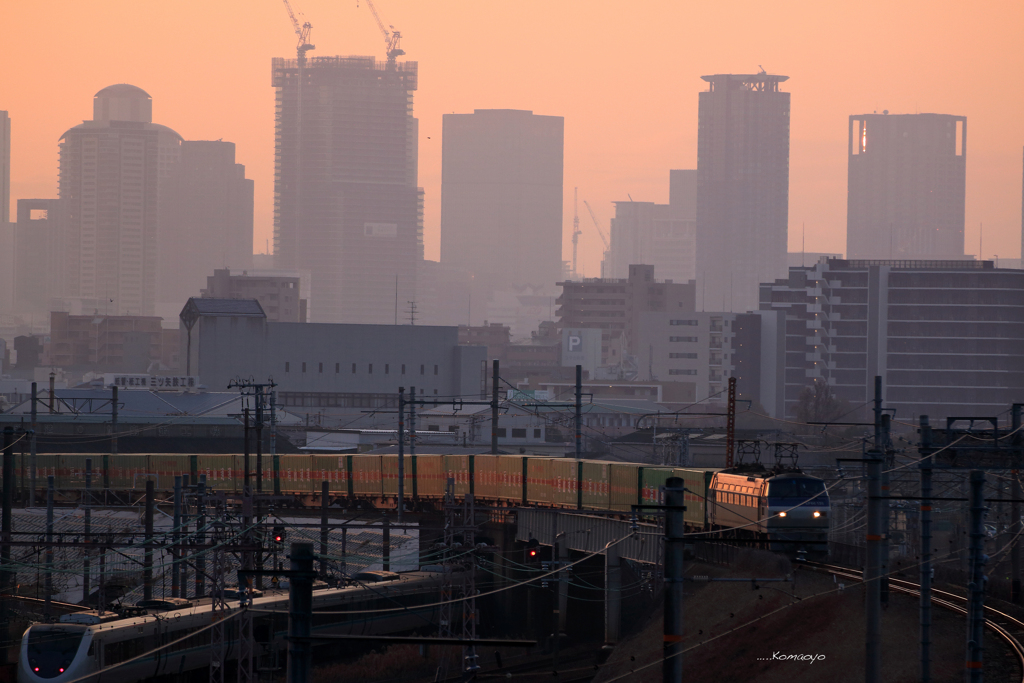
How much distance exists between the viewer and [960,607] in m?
36.1

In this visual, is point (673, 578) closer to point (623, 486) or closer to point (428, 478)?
point (623, 486)

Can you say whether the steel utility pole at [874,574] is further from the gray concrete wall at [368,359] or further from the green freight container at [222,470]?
the gray concrete wall at [368,359]

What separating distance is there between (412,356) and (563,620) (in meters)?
116

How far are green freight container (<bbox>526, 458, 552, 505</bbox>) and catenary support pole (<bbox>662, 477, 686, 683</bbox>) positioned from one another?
36478 millimetres

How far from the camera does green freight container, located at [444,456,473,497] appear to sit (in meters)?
59.7

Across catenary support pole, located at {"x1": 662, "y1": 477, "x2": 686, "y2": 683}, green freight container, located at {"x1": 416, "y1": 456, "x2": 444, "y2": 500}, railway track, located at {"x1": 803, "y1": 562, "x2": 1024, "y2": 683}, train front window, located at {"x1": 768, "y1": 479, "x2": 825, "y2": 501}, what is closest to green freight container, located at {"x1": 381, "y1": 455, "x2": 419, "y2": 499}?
green freight container, located at {"x1": 416, "y1": 456, "x2": 444, "y2": 500}

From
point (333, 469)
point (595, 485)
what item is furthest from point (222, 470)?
point (595, 485)

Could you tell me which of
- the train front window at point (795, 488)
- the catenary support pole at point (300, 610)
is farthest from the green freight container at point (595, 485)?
the catenary support pole at point (300, 610)

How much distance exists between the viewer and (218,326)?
156 m

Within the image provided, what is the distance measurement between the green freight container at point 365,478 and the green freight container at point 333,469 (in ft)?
2.03

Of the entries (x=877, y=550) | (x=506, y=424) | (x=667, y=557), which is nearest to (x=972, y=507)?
(x=877, y=550)

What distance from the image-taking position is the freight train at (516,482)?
39.7m

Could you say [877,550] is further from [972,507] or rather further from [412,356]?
[412,356]

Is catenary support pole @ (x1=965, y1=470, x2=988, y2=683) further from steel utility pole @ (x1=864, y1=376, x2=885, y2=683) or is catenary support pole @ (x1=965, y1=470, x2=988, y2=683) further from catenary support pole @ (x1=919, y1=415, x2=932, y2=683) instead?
steel utility pole @ (x1=864, y1=376, x2=885, y2=683)
